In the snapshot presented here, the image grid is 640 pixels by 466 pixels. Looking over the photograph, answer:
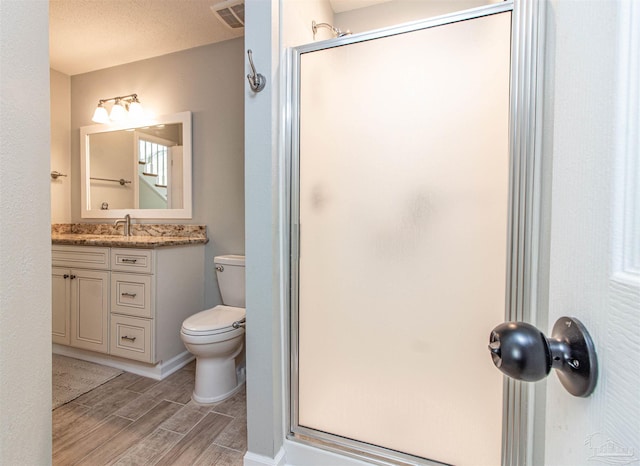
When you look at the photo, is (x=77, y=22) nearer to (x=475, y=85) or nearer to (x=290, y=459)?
(x=475, y=85)

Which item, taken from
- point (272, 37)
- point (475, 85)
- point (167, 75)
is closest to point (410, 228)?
point (475, 85)

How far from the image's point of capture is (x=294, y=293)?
1327 millimetres

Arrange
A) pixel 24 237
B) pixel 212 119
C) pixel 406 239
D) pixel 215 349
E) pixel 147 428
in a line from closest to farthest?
pixel 24 237
pixel 406 239
pixel 147 428
pixel 215 349
pixel 212 119

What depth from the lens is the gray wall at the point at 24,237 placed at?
0.65 meters

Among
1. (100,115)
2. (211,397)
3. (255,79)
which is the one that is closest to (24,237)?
(255,79)

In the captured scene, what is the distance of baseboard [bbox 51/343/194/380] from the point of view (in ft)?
6.97

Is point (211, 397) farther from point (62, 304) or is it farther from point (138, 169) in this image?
point (138, 169)

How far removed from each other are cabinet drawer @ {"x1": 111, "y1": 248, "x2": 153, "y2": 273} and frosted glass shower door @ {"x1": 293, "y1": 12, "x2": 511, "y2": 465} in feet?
4.20

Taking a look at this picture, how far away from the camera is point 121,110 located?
8.82ft

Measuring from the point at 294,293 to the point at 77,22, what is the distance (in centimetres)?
262

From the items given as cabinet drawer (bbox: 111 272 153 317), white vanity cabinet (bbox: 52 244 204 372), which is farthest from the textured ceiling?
cabinet drawer (bbox: 111 272 153 317)

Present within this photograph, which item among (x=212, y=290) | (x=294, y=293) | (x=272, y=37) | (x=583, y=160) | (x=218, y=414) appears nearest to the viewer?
(x=583, y=160)

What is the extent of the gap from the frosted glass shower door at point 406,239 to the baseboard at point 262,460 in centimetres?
15

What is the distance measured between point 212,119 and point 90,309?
171 centimetres
